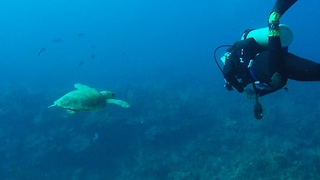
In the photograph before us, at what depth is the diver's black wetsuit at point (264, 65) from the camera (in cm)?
324

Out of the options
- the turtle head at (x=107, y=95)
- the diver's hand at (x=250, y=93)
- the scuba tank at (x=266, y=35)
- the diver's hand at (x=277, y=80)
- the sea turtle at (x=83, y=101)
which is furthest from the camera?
the turtle head at (x=107, y=95)

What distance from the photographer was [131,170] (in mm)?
11672

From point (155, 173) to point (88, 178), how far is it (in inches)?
128

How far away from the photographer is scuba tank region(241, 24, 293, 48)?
355cm

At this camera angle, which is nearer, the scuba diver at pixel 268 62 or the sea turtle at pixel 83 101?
the scuba diver at pixel 268 62

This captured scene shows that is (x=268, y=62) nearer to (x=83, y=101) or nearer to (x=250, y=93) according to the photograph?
(x=250, y=93)

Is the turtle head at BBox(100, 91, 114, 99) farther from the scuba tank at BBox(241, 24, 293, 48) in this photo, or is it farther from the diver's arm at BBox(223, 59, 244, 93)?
the scuba tank at BBox(241, 24, 293, 48)

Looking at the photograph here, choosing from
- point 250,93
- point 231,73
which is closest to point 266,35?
point 231,73

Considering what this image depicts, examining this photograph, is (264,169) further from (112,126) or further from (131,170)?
(112,126)

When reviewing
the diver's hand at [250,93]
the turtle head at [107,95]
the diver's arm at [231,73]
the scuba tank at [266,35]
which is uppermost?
the scuba tank at [266,35]

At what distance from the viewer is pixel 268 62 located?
3297 millimetres

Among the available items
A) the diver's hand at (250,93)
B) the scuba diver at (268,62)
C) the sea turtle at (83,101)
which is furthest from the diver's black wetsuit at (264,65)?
the sea turtle at (83,101)

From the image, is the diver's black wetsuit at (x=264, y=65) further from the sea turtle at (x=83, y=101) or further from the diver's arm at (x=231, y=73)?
→ the sea turtle at (x=83, y=101)

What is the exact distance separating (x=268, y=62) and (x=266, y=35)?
1.85ft
